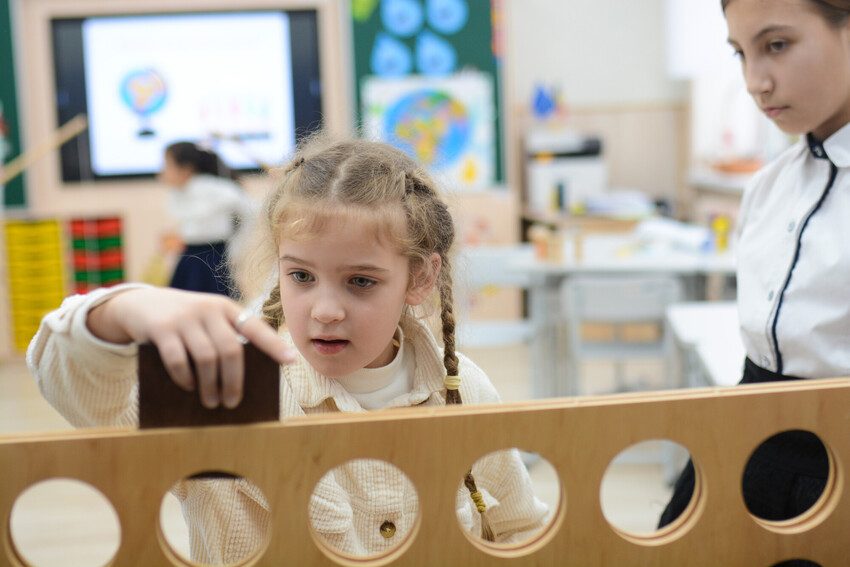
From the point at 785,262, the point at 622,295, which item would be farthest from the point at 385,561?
the point at 622,295

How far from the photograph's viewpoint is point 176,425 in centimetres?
65

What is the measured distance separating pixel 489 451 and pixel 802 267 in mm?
525

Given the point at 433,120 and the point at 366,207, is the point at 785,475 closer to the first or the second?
the point at 366,207

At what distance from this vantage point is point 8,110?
17.2 feet

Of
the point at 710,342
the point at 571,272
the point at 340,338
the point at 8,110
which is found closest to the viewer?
the point at 340,338

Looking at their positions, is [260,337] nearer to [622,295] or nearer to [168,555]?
[168,555]

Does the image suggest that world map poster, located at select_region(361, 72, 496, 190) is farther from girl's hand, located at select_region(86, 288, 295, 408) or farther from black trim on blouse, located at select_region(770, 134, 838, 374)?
girl's hand, located at select_region(86, 288, 295, 408)

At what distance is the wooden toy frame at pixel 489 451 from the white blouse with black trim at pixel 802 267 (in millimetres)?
279

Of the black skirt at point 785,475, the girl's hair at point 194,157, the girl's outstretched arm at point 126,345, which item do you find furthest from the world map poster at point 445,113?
the girl's outstretched arm at point 126,345

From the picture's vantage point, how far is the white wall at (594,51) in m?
5.76

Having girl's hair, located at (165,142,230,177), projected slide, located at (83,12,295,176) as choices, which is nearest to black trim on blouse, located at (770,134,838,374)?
girl's hair, located at (165,142,230,177)

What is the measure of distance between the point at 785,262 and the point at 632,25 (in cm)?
502

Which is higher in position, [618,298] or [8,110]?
[8,110]

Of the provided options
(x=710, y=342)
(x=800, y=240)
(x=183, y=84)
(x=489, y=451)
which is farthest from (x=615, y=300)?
(x=183, y=84)
